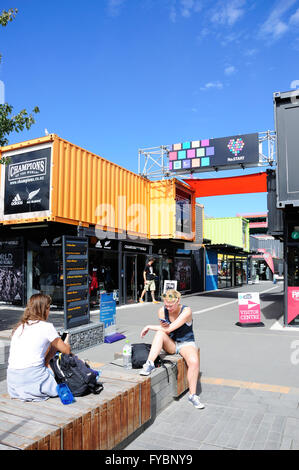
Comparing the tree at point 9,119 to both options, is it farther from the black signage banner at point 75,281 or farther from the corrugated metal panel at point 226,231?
the corrugated metal panel at point 226,231

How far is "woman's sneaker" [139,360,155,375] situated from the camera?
4051mm

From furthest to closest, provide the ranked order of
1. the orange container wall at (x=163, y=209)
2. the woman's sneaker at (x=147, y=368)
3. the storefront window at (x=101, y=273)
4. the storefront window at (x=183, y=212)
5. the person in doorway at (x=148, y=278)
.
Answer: the storefront window at (x=183, y=212), the orange container wall at (x=163, y=209), the person in doorway at (x=148, y=278), the storefront window at (x=101, y=273), the woman's sneaker at (x=147, y=368)

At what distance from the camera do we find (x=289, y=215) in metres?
10.0

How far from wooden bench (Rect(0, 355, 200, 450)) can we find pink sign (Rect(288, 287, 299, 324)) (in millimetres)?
6634

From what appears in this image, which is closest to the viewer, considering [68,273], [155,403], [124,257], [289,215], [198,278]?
[155,403]

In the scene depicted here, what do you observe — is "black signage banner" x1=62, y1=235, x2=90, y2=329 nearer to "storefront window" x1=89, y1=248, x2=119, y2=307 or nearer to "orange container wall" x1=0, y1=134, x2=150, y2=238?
"orange container wall" x1=0, y1=134, x2=150, y2=238

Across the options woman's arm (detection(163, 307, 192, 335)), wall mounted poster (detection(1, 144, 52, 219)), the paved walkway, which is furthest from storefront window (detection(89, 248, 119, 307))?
woman's arm (detection(163, 307, 192, 335))

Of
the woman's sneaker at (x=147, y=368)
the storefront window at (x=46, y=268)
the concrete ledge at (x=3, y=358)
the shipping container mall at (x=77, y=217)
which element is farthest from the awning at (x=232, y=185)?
the woman's sneaker at (x=147, y=368)

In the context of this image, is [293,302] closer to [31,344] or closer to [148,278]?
[148,278]

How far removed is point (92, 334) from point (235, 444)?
461 cm

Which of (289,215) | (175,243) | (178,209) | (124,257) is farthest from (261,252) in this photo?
(289,215)

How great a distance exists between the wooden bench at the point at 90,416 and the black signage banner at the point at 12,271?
32.1 ft

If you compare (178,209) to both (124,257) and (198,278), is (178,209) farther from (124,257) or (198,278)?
(198,278)

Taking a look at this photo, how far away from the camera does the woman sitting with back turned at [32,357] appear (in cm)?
322
